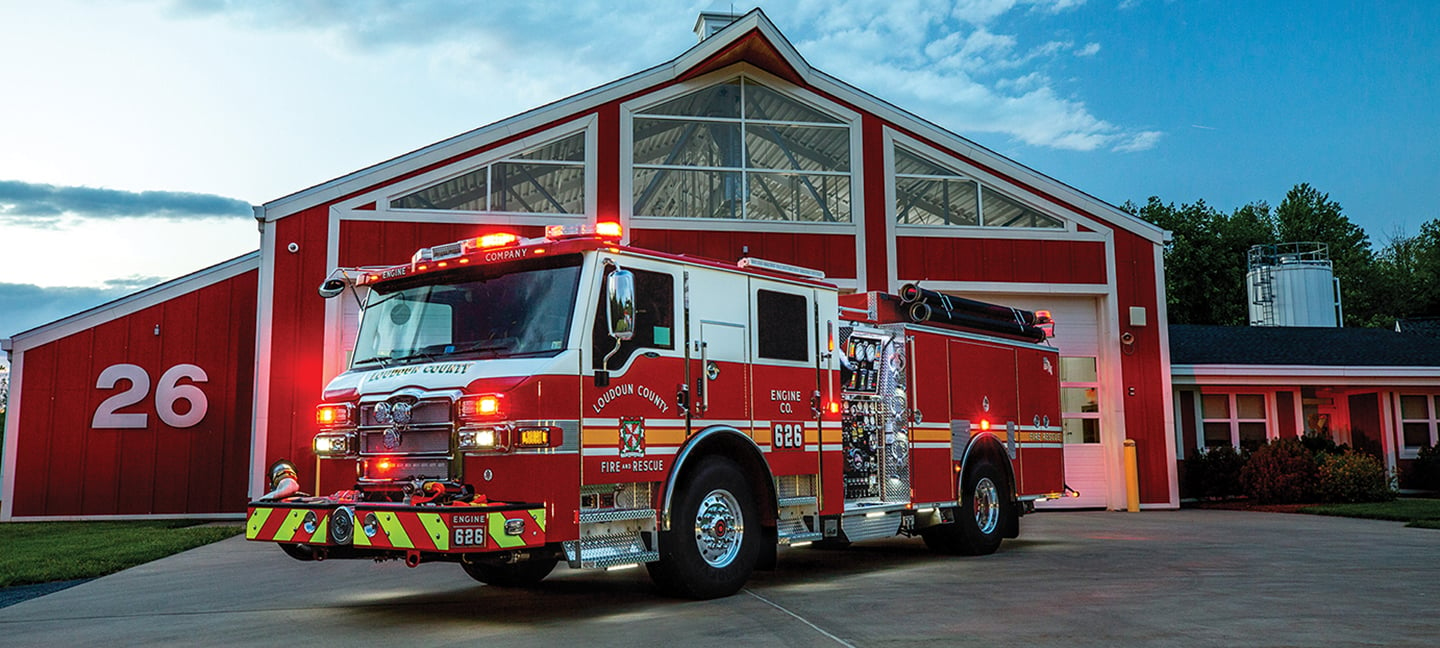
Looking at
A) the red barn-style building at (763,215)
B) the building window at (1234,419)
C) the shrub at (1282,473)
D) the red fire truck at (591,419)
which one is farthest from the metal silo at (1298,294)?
the red fire truck at (591,419)

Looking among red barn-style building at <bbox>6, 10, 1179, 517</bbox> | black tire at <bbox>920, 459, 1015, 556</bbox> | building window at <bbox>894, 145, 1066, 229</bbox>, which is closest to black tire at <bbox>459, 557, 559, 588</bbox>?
black tire at <bbox>920, 459, 1015, 556</bbox>

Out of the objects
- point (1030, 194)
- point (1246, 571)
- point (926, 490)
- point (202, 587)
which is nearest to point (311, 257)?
point (202, 587)

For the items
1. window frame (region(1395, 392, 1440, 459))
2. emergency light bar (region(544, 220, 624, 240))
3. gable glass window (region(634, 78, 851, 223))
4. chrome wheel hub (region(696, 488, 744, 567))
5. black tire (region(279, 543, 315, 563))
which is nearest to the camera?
black tire (region(279, 543, 315, 563))

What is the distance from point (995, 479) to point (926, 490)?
1569 mm

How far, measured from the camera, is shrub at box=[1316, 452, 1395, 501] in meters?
19.5

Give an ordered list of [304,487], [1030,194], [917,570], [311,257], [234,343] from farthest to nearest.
A: [1030,194] → [234,343] → [311,257] → [304,487] → [917,570]

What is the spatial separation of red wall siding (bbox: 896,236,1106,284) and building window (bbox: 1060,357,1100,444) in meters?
1.61

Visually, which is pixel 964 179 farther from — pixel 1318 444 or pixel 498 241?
pixel 498 241

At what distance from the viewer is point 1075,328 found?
19422 millimetres

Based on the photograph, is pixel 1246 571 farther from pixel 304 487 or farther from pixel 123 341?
pixel 123 341

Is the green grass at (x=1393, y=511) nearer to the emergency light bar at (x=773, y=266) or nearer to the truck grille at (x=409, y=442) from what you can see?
the emergency light bar at (x=773, y=266)

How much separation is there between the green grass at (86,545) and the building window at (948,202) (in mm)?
11866

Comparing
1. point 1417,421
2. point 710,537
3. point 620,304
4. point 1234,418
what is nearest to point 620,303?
point 620,304

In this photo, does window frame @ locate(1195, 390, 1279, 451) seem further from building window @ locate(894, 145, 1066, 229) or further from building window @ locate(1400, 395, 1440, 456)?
building window @ locate(894, 145, 1066, 229)
